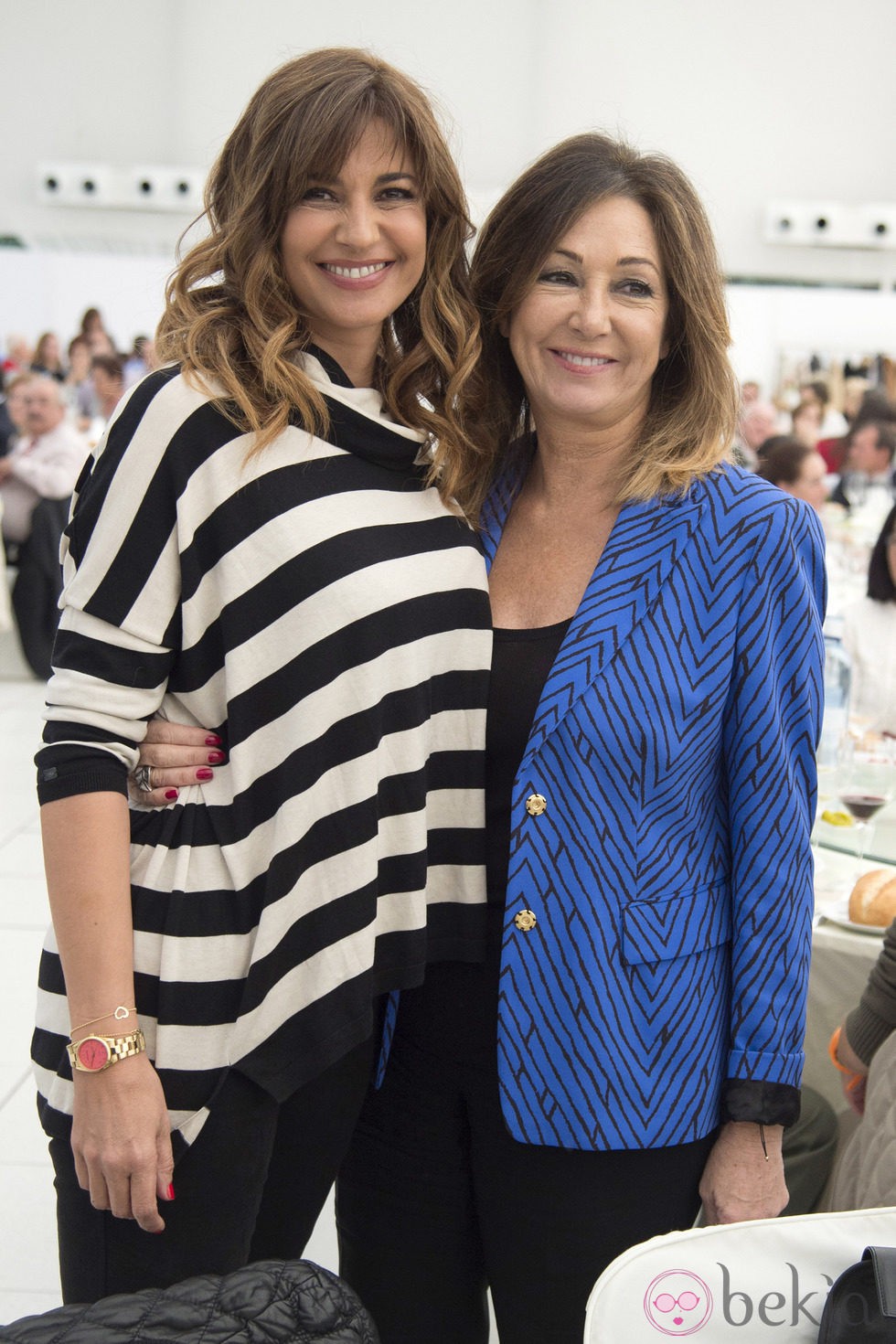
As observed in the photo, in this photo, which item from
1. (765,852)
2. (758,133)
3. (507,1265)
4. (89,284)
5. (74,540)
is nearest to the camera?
(74,540)

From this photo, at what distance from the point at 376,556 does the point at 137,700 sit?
28cm

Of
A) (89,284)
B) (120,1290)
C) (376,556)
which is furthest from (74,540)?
(89,284)

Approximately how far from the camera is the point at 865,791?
8.02 feet

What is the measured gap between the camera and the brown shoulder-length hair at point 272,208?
1.27 m

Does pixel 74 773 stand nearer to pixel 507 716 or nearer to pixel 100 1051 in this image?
pixel 100 1051

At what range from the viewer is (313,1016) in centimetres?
126

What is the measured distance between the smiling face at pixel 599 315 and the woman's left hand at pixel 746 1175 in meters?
0.82

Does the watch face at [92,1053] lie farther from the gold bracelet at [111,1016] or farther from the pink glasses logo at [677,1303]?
the pink glasses logo at [677,1303]

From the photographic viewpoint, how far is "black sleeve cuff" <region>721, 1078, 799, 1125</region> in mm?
1335

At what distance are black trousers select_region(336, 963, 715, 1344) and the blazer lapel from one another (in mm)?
331

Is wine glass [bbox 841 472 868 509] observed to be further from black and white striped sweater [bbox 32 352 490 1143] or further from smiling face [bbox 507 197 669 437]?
black and white striped sweater [bbox 32 352 490 1143]

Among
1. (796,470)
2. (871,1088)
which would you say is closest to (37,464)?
(796,470)

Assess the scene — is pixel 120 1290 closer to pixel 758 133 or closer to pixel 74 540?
pixel 74 540

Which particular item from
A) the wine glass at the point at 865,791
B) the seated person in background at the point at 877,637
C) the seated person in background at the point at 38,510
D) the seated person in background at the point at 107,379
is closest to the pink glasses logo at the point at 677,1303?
the wine glass at the point at 865,791
